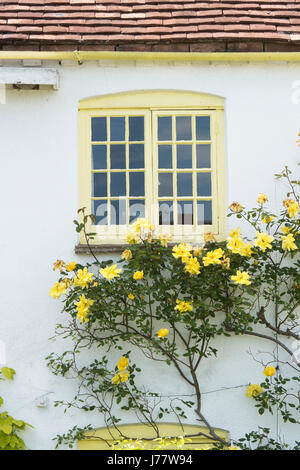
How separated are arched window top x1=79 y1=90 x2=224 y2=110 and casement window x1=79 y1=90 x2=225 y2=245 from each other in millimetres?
11

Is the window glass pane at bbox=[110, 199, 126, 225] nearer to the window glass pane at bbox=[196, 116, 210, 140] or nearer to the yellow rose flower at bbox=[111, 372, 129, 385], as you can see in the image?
the window glass pane at bbox=[196, 116, 210, 140]

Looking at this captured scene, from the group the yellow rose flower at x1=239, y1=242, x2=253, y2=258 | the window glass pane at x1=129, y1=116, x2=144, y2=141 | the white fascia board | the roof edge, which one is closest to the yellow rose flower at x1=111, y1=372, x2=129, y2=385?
the yellow rose flower at x1=239, y1=242, x2=253, y2=258

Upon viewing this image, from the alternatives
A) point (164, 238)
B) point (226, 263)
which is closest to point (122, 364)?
point (164, 238)

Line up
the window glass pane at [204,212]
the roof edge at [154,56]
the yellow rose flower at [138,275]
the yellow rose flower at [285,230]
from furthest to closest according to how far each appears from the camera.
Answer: the window glass pane at [204,212]
the roof edge at [154,56]
the yellow rose flower at [285,230]
the yellow rose flower at [138,275]

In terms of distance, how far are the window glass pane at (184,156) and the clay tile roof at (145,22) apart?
1.11 metres

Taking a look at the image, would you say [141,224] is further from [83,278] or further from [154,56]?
[154,56]

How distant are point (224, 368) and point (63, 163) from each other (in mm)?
2852

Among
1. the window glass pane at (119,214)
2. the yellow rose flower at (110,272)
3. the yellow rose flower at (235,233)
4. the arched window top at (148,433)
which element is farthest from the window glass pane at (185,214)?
the arched window top at (148,433)

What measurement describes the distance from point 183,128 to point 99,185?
115cm

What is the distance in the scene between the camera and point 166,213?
7020 mm

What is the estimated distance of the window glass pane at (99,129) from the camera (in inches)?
280

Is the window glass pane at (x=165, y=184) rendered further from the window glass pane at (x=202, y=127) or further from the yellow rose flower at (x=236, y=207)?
the yellow rose flower at (x=236, y=207)

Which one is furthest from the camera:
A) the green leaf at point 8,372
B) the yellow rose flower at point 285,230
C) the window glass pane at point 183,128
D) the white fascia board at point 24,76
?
the window glass pane at point 183,128
